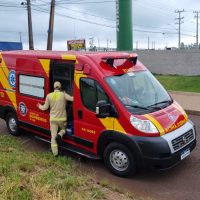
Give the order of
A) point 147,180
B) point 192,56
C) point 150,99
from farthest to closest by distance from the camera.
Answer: point 192,56, point 150,99, point 147,180

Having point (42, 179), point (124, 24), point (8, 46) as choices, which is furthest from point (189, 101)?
point (8, 46)

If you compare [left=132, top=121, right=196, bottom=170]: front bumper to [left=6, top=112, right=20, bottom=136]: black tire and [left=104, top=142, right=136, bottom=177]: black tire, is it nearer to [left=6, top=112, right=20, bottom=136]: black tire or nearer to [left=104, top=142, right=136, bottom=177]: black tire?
[left=104, top=142, right=136, bottom=177]: black tire

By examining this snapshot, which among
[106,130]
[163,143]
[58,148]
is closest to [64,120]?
[58,148]

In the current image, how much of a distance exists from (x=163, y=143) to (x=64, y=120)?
7.80 feet

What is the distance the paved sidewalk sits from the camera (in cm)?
1282

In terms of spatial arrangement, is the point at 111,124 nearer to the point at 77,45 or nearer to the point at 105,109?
the point at 105,109

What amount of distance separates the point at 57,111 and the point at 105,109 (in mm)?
1471

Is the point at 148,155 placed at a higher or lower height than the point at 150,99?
lower

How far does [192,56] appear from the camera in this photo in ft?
79.3

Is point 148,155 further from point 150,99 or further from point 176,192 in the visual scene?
point 150,99

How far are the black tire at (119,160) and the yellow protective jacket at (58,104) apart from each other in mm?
1414

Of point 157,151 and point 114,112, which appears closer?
point 157,151

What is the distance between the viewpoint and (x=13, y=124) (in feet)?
32.3

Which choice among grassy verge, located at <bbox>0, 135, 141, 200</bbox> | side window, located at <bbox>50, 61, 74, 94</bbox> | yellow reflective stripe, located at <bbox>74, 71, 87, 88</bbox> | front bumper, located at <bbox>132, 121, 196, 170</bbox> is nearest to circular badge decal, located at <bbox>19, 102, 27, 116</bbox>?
side window, located at <bbox>50, 61, 74, 94</bbox>
